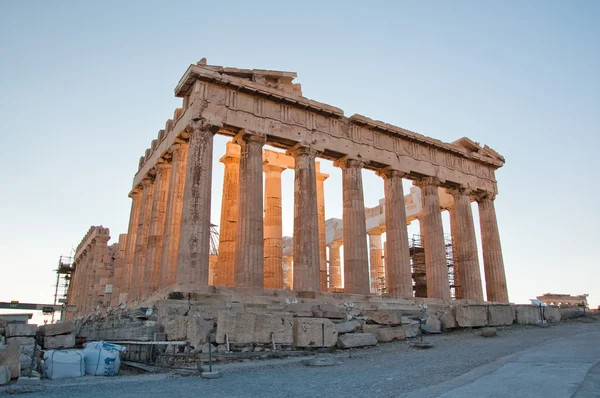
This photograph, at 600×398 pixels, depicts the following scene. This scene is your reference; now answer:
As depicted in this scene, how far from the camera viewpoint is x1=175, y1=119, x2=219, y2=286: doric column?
61.3ft

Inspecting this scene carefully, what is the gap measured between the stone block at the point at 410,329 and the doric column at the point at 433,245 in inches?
435

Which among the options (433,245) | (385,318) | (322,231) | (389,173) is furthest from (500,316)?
(322,231)

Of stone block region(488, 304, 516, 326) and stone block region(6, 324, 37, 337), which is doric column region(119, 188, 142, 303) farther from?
stone block region(488, 304, 516, 326)

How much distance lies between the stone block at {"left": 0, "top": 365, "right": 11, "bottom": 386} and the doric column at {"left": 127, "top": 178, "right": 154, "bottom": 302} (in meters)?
14.3

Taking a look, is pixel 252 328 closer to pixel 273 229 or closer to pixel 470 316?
pixel 470 316

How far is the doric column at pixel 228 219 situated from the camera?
77.0ft

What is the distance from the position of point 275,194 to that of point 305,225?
505 centimetres

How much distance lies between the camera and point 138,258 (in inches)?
995

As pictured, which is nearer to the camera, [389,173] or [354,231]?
[354,231]

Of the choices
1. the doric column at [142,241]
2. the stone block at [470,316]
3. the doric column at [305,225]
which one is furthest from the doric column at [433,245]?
the doric column at [142,241]

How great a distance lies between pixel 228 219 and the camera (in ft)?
80.0

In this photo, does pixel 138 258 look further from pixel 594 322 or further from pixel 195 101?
pixel 594 322

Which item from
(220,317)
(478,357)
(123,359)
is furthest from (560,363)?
(123,359)

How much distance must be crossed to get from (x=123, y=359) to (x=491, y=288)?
2409 cm
